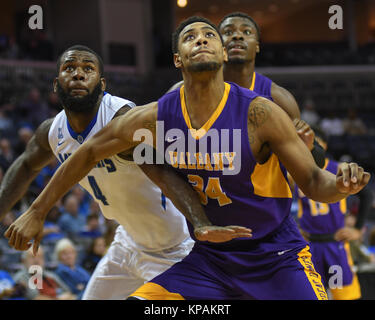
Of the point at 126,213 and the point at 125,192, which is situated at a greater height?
the point at 125,192

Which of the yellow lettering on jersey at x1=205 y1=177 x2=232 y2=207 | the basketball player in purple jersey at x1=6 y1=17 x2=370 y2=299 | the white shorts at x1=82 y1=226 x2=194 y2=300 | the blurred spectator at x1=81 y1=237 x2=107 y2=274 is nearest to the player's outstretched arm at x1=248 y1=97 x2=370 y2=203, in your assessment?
the basketball player in purple jersey at x1=6 y1=17 x2=370 y2=299

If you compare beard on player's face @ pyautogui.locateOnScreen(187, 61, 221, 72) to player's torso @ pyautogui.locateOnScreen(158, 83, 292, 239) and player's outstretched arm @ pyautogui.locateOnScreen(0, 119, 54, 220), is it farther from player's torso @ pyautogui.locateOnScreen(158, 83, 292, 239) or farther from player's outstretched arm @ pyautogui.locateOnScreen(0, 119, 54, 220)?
player's outstretched arm @ pyautogui.locateOnScreen(0, 119, 54, 220)

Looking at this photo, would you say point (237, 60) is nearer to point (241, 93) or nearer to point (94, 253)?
point (241, 93)

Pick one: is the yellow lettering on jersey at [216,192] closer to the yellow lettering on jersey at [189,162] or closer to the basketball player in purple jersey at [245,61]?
the yellow lettering on jersey at [189,162]

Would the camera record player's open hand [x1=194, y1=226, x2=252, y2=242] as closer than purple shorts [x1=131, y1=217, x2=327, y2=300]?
Yes

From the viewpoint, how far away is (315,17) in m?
25.8

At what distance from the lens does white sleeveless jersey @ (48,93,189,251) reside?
13.8 feet

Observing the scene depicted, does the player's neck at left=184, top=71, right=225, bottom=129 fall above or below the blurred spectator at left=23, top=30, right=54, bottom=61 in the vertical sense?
below

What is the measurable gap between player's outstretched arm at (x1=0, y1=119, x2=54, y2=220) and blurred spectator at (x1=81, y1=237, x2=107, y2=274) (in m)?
2.74

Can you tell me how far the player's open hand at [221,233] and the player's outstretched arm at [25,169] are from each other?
172 centimetres

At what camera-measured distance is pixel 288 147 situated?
3.30m

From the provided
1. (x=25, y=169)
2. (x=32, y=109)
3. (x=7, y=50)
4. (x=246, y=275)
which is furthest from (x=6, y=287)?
(x=7, y=50)

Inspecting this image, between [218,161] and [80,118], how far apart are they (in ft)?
3.95
